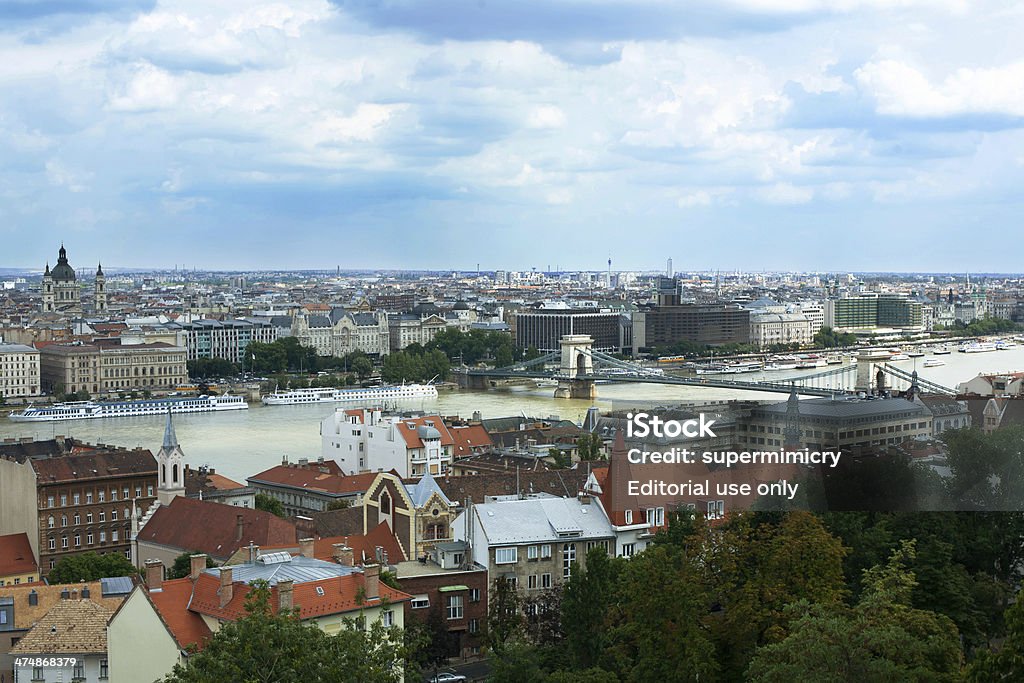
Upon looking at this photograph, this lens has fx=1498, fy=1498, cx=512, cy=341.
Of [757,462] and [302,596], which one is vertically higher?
[757,462]

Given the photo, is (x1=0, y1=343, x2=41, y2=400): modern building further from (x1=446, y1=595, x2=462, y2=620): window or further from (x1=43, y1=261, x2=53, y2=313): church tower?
(x1=446, y1=595, x2=462, y2=620): window

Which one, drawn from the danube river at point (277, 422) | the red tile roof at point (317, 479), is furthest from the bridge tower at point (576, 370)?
the red tile roof at point (317, 479)

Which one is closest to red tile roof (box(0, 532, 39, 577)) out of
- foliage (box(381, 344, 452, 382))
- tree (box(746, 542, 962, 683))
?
tree (box(746, 542, 962, 683))

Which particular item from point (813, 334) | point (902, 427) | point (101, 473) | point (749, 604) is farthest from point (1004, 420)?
point (813, 334)

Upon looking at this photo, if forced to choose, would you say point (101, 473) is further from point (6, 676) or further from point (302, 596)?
point (302, 596)

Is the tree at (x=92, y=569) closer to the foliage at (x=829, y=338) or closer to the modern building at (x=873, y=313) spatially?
the modern building at (x=873, y=313)
